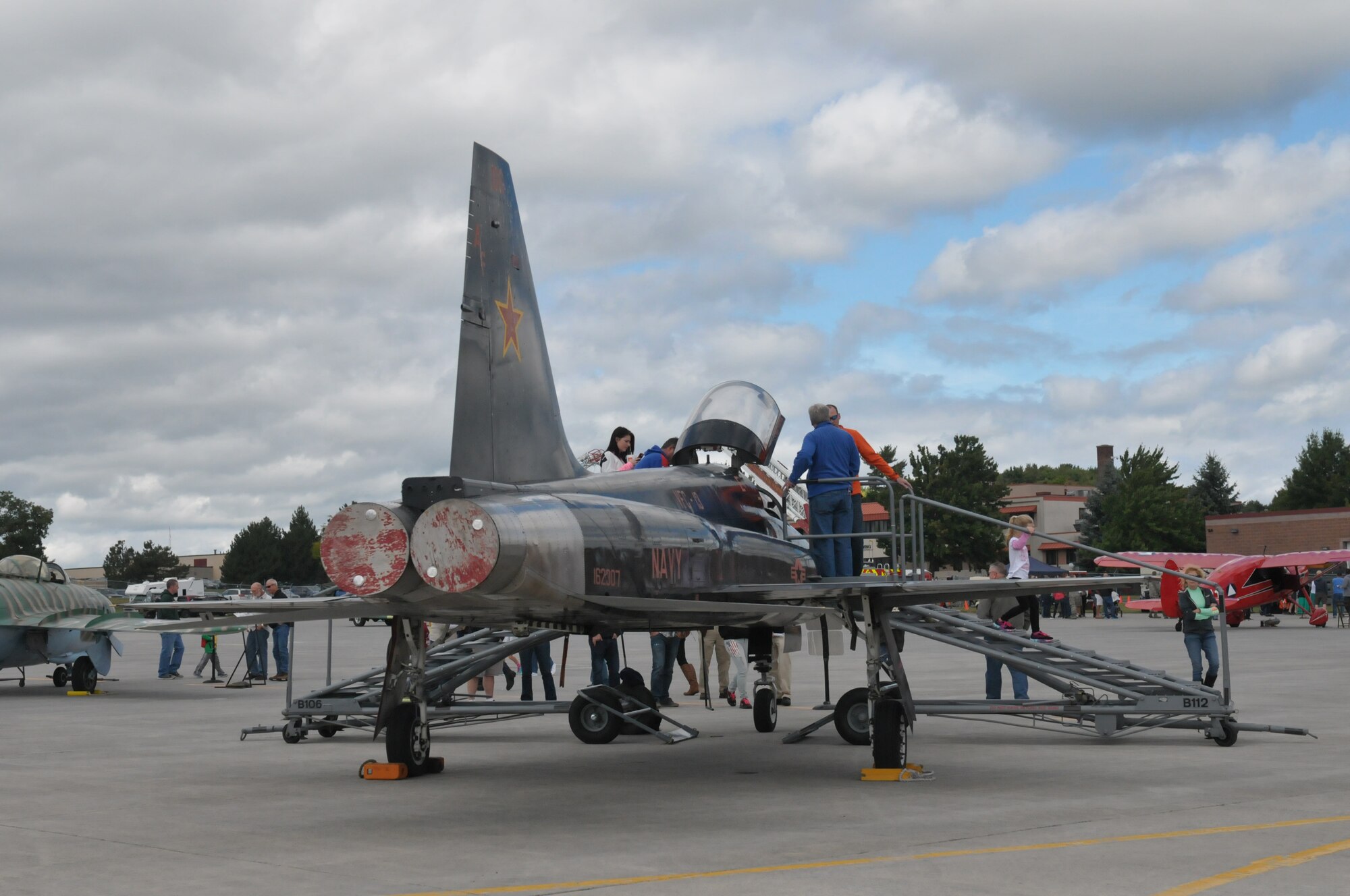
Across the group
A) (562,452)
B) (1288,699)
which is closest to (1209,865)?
(562,452)

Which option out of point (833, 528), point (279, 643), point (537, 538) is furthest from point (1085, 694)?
point (279, 643)

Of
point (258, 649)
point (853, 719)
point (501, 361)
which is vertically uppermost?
point (501, 361)

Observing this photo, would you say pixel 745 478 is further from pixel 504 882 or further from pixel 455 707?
pixel 504 882

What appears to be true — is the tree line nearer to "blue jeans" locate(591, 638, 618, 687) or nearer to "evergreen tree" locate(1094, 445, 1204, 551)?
"evergreen tree" locate(1094, 445, 1204, 551)

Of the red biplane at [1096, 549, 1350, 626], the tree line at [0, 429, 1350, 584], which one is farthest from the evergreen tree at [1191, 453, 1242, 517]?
the red biplane at [1096, 549, 1350, 626]

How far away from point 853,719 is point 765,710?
1267 millimetres

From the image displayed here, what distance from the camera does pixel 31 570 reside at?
21.8 m

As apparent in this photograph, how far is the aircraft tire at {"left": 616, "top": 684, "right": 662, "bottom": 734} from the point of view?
13305 mm

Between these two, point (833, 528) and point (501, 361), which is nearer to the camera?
point (501, 361)

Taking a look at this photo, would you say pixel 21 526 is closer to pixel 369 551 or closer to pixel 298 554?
pixel 298 554

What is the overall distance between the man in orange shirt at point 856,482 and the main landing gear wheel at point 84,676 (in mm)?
14866

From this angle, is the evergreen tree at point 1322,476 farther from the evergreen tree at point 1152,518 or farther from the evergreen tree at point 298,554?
the evergreen tree at point 298,554

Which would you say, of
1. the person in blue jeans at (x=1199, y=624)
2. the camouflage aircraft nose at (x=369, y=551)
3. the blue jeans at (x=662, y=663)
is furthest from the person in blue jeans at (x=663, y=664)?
the camouflage aircraft nose at (x=369, y=551)

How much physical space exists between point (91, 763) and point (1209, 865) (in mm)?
9640
